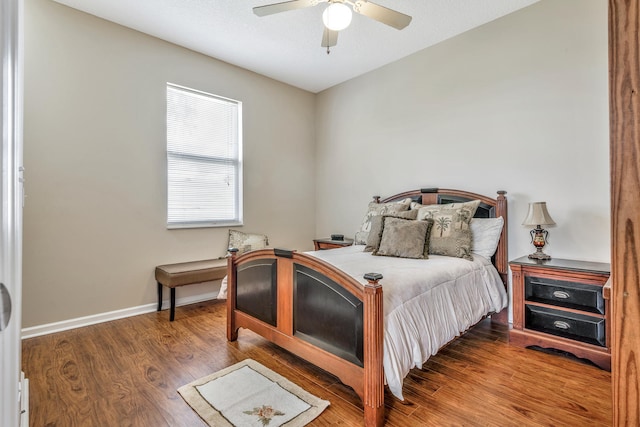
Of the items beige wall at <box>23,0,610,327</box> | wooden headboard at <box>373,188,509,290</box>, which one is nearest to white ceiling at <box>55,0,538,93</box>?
beige wall at <box>23,0,610,327</box>

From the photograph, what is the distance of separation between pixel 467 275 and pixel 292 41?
2.94 metres

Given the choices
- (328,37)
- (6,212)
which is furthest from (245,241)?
(6,212)

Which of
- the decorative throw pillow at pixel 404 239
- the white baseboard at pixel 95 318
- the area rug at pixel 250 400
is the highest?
the decorative throw pillow at pixel 404 239

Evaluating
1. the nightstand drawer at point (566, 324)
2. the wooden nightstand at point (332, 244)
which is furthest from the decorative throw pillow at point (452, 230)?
the wooden nightstand at point (332, 244)

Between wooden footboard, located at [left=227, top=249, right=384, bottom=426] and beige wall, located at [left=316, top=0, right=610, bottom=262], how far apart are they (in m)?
2.10

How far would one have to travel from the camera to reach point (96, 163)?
120 inches

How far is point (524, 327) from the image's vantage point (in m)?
2.52

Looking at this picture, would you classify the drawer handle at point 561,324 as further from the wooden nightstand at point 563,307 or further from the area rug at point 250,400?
the area rug at point 250,400

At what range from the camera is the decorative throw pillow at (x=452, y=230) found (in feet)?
9.05

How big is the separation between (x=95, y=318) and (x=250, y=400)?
2139 millimetres

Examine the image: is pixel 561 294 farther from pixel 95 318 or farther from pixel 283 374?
pixel 95 318

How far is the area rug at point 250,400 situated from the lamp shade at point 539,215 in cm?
215

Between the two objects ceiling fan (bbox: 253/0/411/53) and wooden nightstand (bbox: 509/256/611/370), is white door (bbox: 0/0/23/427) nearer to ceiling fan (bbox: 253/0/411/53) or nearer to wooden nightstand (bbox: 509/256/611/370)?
ceiling fan (bbox: 253/0/411/53)

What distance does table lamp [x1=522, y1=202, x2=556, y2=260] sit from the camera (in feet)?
8.46
